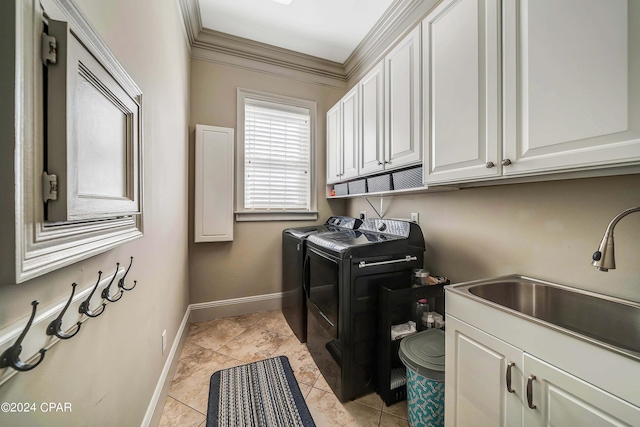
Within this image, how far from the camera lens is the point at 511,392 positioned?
33.9 inches

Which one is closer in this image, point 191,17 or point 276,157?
point 191,17

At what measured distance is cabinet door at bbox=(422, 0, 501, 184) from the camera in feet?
3.59

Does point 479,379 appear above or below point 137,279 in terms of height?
below

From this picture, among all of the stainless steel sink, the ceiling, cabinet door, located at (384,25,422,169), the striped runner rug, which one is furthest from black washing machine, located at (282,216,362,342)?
the ceiling

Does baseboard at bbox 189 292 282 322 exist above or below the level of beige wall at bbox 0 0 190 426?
below

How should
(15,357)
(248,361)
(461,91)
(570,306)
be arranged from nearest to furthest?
(15,357) < (570,306) < (461,91) < (248,361)

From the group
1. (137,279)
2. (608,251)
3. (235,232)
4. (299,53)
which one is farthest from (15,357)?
(299,53)

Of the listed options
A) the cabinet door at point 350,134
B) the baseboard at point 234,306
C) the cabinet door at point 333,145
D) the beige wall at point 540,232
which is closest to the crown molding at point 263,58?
the cabinet door at point 333,145

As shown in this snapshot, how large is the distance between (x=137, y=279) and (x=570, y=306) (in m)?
2.04

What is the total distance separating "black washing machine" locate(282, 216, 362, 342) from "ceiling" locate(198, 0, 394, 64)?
196 centimetres

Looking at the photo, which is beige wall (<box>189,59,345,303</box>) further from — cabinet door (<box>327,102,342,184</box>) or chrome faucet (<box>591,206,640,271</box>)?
chrome faucet (<box>591,206,640,271</box>)

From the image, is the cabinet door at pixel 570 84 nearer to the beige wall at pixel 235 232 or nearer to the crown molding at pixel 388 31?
the crown molding at pixel 388 31

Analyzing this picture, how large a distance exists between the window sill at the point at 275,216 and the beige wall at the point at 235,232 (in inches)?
2.2

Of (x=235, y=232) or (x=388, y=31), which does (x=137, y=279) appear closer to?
(x=235, y=232)
